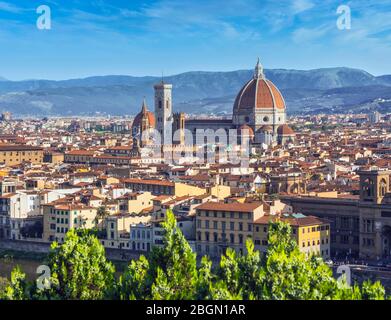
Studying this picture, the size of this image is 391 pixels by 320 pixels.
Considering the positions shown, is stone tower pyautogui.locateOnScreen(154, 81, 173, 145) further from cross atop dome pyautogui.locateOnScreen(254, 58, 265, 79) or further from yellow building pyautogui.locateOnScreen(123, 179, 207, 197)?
yellow building pyautogui.locateOnScreen(123, 179, 207, 197)

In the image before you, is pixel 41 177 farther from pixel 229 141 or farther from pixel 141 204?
pixel 229 141

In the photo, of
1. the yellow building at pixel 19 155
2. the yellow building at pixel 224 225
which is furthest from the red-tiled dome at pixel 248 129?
the yellow building at pixel 224 225

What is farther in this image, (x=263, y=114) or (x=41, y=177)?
(x=263, y=114)

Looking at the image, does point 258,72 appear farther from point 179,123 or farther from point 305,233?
point 305,233

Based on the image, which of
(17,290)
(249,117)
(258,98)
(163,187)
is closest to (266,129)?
(249,117)

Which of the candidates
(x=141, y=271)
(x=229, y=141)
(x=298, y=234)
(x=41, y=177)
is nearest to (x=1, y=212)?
(x=41, y=177)
